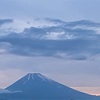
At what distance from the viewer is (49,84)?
19875 centimetres

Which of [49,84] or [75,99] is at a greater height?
[49,84]

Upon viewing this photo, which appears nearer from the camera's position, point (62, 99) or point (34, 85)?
point (62, 99)

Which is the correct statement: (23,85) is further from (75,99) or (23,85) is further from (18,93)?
(75,99)

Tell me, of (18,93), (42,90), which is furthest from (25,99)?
(42,90)

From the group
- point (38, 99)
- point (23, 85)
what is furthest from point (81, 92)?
point (38, 99)

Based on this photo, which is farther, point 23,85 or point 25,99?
point 23,85

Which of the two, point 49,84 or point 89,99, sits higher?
point 49,84

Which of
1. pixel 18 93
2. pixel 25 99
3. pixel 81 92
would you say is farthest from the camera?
pixel 81 92

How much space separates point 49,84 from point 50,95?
19505 mm

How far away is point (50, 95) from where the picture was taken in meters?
179

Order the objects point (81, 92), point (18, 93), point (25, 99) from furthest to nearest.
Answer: point (81, 92) → point (18, 93) → point (25, 99)

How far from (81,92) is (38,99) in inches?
1273

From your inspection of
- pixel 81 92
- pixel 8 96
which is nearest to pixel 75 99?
pixel 8 96

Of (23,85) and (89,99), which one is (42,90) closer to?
(23,85)
